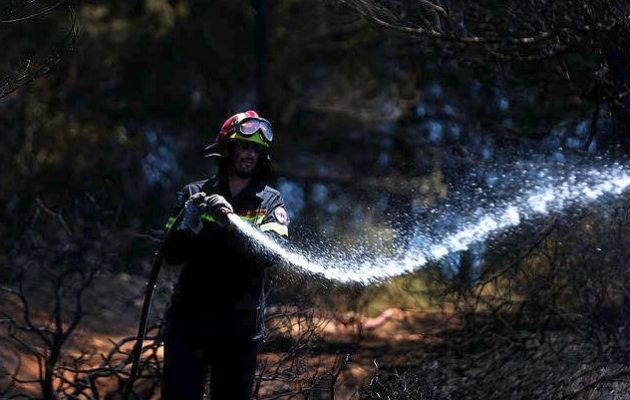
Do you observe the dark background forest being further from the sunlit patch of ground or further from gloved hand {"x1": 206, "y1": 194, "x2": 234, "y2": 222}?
gloved hand {"x1": 206, "y1": 194, "x2": 234, "y2": 222}

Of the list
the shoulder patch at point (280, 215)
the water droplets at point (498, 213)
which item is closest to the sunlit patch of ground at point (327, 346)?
the water droplets at point (498, 213)

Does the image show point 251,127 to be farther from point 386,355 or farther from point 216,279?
point 386,355

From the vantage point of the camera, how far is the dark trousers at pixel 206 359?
417cm

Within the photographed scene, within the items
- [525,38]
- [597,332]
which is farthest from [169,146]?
[597,332]

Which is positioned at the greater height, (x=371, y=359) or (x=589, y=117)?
(x=589, y=117)

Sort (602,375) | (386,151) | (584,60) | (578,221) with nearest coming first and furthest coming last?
1. (602,375)
2. (578,221)
3. (584,60)
4. (386,151)

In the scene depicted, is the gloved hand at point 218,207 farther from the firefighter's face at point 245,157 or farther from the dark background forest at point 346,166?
the dark background forest at point 346,166

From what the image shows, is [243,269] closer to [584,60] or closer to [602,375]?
[602,375]

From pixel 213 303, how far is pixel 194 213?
1.09 feet

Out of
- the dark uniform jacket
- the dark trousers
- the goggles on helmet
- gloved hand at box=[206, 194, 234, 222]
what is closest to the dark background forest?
the dark trousers

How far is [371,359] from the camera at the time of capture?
8.14m

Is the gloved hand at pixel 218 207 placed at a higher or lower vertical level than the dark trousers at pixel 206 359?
higher

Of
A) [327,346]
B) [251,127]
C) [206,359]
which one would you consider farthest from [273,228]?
[327,346]

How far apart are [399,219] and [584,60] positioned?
5.72ft
